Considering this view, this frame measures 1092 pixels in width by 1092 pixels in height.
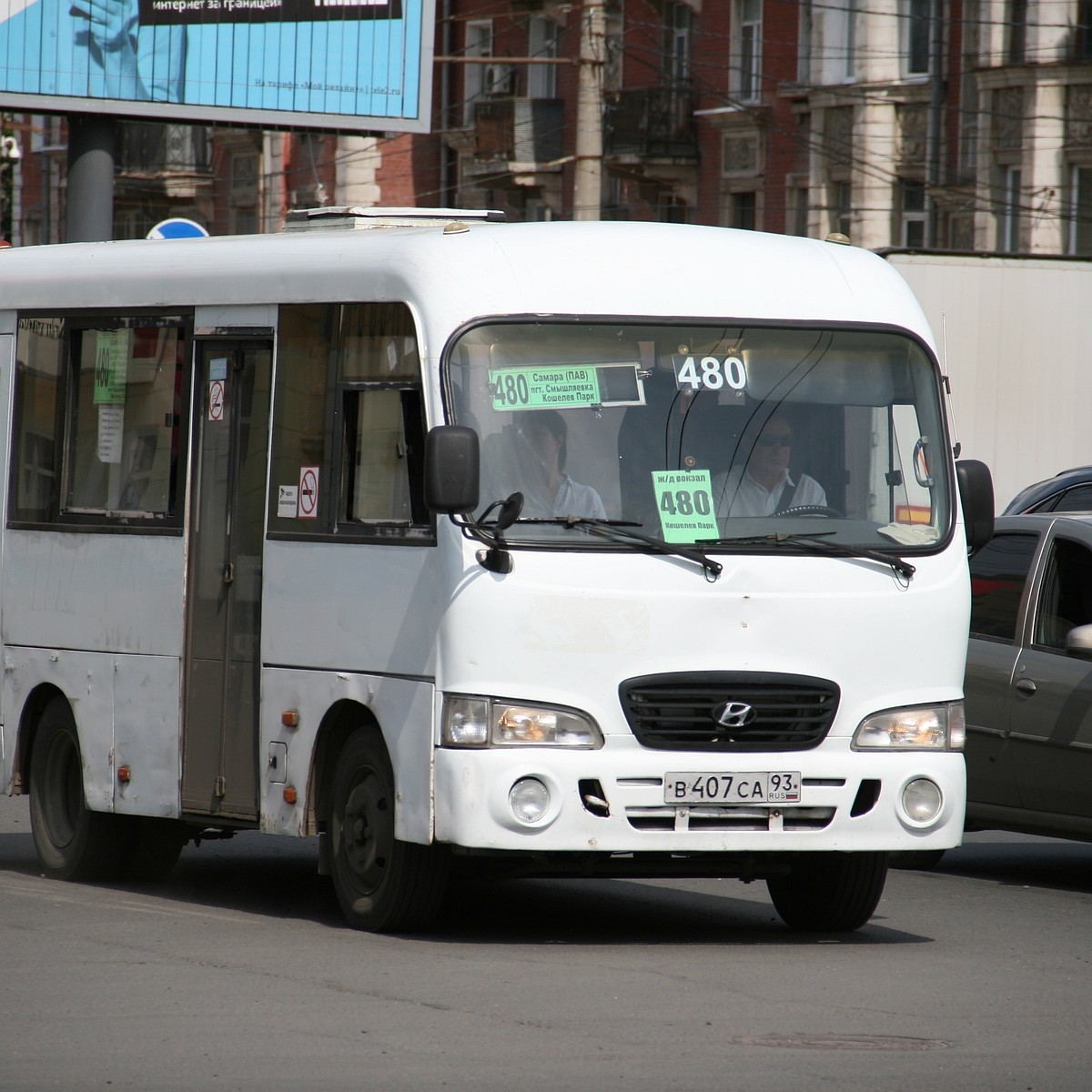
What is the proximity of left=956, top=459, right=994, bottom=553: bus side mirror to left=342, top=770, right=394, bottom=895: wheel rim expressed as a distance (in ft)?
8.10

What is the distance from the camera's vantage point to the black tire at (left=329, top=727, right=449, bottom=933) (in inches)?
381

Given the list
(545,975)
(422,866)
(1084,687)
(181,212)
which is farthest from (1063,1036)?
(181,212)

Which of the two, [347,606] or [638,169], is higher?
[638,169]

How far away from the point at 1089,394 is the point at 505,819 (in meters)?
16.1

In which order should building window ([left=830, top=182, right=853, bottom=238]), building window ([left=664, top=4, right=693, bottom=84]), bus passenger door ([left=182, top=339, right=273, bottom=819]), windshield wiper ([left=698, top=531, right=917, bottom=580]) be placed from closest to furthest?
windshield wiper ([left=698, top=531, right=917, bottom=580]) → bus passenger door ([left=182, top=339, right=273, bottom=819]) → building window ([left=830, top=182, right=853, bottom=238]) → building window ([left=664, top=4, right=693, bottom=84])

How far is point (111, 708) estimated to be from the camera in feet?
37.2

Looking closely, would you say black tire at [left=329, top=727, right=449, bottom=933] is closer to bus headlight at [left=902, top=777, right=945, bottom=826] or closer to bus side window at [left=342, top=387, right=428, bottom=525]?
bus side window at [left=342, top=387, right=428, bottom=525]

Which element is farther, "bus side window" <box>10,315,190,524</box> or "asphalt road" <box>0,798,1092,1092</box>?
"bus side window" <box>10,315,190,524</box>

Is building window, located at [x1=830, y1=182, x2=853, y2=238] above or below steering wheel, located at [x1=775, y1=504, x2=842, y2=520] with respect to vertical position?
above

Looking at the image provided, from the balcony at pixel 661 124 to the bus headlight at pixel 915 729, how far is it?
38.4 m

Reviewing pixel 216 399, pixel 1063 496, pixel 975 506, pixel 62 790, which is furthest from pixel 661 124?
pixel 975 506

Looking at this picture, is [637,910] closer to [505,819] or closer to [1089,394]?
[505,819]

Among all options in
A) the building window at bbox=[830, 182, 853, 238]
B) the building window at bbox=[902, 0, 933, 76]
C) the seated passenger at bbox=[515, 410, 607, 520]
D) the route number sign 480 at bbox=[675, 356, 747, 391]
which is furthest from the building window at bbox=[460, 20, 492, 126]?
the seated passenger at bbox=[515, 410, 607, 520]

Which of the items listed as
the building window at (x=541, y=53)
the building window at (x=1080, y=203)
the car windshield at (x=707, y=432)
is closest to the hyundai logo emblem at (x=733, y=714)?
the car windshield at (x=707, y=432)
